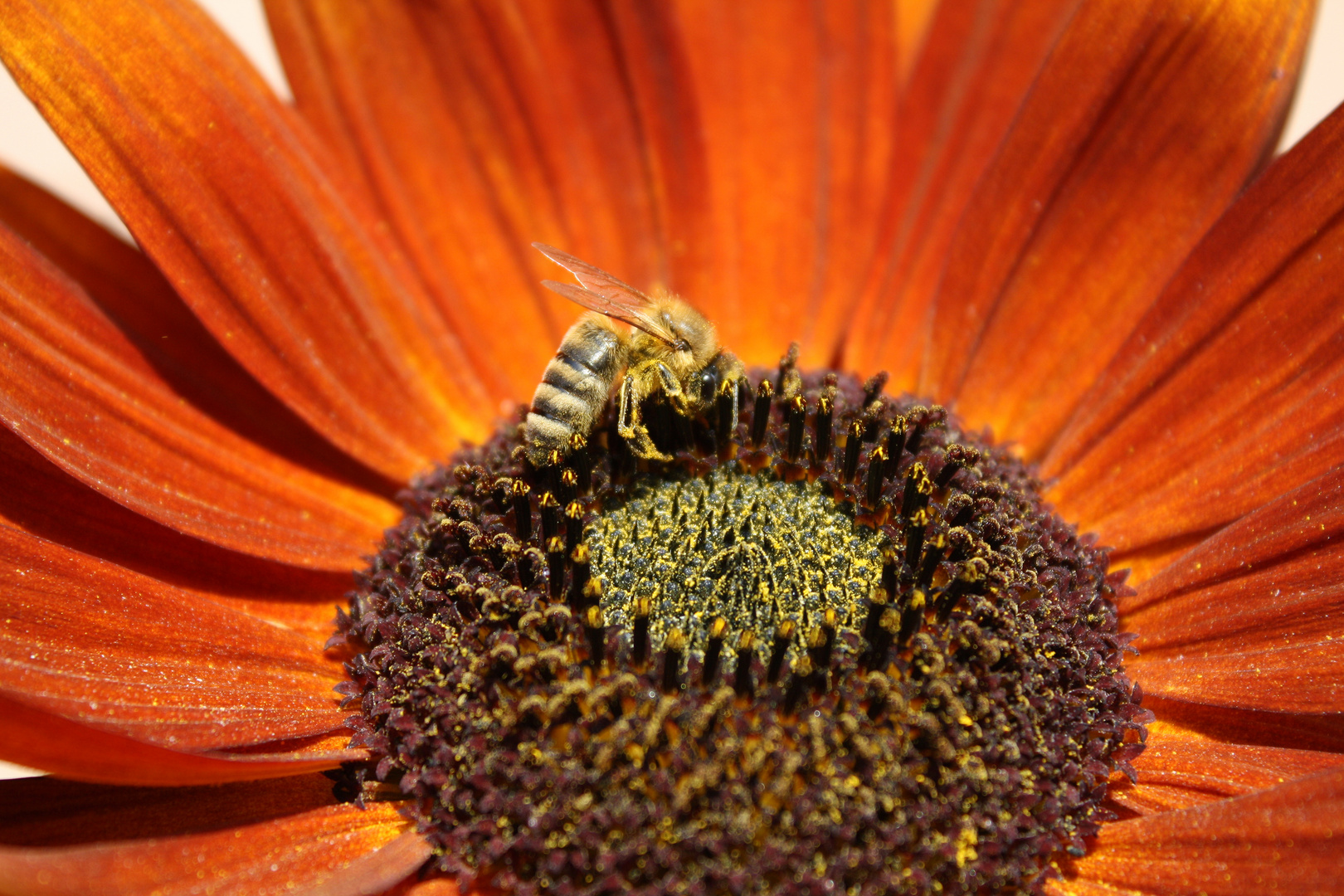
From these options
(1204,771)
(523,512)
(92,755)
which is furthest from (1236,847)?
(92,755)

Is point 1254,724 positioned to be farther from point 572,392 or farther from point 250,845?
point 250,845

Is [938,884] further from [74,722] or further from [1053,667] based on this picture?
[74,722]

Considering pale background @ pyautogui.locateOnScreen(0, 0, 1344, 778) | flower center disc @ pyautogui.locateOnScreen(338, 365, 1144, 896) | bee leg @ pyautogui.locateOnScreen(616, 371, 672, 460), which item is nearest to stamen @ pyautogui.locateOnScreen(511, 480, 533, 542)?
flower center disc @ pyautogui.locateOnScreen(338, 365, 1144, 896)

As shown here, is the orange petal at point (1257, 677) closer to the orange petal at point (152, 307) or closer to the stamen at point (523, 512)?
the stamen at point (523, 512)

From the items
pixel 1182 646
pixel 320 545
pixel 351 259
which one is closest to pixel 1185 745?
pixel 1182 646

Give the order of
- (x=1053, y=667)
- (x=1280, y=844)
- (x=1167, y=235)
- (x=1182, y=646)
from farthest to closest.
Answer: (x=1167, y=235), (x=1182, y=646), (x=1053, y=667), (x=1280, y=844)

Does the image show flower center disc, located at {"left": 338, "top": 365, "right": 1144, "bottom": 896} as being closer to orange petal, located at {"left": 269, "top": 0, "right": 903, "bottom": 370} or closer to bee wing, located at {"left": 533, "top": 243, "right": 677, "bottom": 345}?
bee wing, located at {"left": 533, "top": 243, "right": 677, "bottom": 345}
